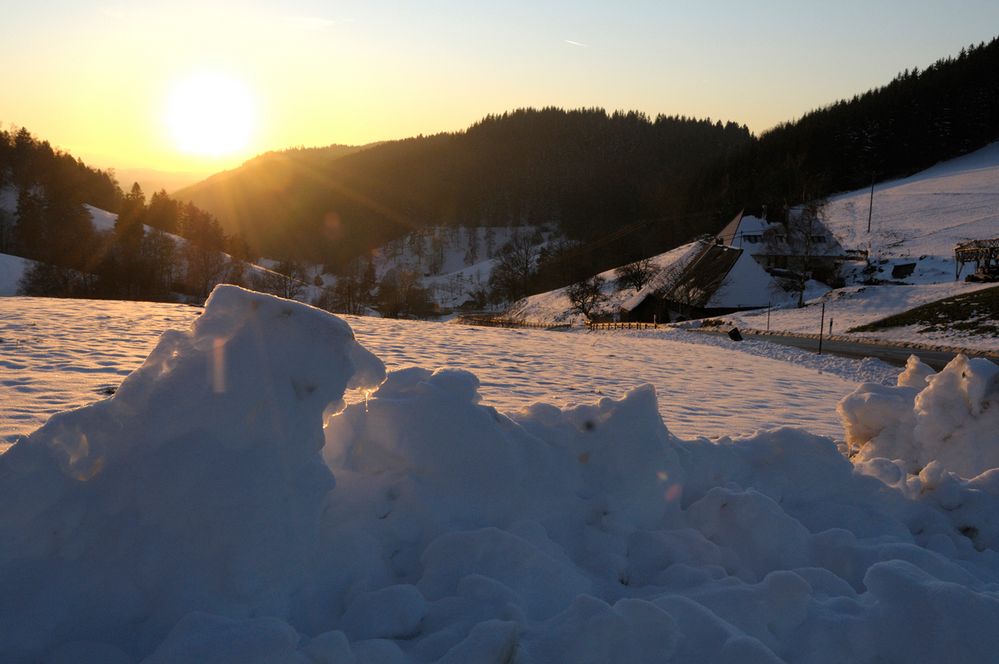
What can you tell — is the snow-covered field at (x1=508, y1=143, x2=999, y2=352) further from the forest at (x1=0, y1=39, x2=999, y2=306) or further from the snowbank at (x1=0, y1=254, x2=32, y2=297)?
the snowbank at (x1=0, y1=254, x2=32, y2=297)

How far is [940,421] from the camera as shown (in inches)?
204

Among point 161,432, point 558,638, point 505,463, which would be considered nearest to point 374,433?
point 505,463

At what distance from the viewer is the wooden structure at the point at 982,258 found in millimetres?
36438

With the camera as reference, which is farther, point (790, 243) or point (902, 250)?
point (790, 243)

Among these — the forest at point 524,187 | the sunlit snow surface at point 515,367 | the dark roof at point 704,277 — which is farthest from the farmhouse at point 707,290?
the sunlit snow surface at point 515,367

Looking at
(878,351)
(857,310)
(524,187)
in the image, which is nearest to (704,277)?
(857,310)

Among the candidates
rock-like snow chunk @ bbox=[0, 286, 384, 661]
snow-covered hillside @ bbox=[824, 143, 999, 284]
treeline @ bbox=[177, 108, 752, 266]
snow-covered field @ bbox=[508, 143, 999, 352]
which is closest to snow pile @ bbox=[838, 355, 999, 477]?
rock-like snow chunk @ bbox=[0, 286, 384, 661]

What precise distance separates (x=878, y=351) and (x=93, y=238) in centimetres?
7114

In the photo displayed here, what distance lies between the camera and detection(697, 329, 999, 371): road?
1836cm

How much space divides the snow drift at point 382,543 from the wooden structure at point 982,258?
42164 mm

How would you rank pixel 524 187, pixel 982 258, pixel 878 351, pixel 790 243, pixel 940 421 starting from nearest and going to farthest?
pixel 940 421 < pixel 878 351 < pixel 982 258 < pixel 790 243 < pixel 524 187

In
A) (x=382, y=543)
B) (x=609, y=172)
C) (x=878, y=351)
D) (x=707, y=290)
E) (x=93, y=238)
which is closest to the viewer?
(x=382, y=543)

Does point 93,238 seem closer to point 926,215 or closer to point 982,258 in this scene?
point 982,258

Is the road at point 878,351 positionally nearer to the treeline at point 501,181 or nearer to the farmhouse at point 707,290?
the farmhouse at point 707,290
